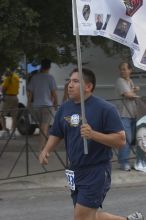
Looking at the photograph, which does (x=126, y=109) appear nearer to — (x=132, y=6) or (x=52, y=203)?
(x=52, y=203)

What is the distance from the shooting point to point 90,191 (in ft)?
16.9

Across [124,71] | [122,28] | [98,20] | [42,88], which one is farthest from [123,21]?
[42,88]

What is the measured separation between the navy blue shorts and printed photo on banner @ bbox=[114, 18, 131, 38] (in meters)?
1.36

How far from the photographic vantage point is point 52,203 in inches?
318

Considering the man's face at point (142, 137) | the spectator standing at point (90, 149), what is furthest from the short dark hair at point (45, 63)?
the spectator standing at point (90, 149)

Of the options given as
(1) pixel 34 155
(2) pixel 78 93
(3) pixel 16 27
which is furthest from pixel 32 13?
(2) pixel 78 93

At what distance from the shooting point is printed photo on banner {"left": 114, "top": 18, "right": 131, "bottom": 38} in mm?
5742

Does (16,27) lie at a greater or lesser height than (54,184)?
greater

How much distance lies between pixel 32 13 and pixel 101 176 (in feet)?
14.8

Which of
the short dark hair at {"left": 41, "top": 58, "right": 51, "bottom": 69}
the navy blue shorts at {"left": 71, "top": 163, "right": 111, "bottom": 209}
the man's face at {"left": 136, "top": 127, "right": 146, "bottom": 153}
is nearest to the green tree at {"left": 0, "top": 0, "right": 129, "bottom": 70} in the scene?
the short dark hair at {"left": 41, "top": 58, "right": 51, "bottom": 69}

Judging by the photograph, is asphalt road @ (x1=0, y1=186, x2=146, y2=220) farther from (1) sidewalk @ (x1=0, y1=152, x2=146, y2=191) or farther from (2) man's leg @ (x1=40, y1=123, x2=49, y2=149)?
(2) man's leg @ (x1=40, y1=123, x2=49, y2=149)

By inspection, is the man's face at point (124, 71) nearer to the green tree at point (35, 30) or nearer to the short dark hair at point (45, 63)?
the green tree at point (35, 30)

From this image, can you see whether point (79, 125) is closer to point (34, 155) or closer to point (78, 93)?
point (78, 93)

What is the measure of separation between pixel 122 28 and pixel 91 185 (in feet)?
5.30
